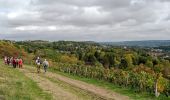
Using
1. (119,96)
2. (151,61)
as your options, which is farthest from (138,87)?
(151,61)

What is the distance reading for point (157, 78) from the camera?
27.4m

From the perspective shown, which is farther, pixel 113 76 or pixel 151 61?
pixel 151 61

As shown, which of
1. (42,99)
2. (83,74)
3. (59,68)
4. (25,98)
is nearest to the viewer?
(25,98)

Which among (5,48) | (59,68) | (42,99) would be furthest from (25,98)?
(5,48)

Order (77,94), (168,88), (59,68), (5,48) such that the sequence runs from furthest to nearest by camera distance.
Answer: (5,48) → (59,68) → (168,88) → (77,94)

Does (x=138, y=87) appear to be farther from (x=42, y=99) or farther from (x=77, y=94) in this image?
(x=42, y=99)

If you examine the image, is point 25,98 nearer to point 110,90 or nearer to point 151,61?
point 110,90

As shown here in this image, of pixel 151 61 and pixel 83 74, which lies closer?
pixel 83 74

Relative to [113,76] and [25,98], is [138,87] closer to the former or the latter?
[113,76]

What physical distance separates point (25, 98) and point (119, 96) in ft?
27.6

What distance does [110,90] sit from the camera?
28516 mm

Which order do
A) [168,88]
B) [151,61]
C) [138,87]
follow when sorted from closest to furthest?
[168,88] < [138,87] < [151,61]

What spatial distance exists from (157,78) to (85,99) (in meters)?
7.07

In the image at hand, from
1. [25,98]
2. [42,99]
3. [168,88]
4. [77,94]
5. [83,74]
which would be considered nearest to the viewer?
[25,98]
